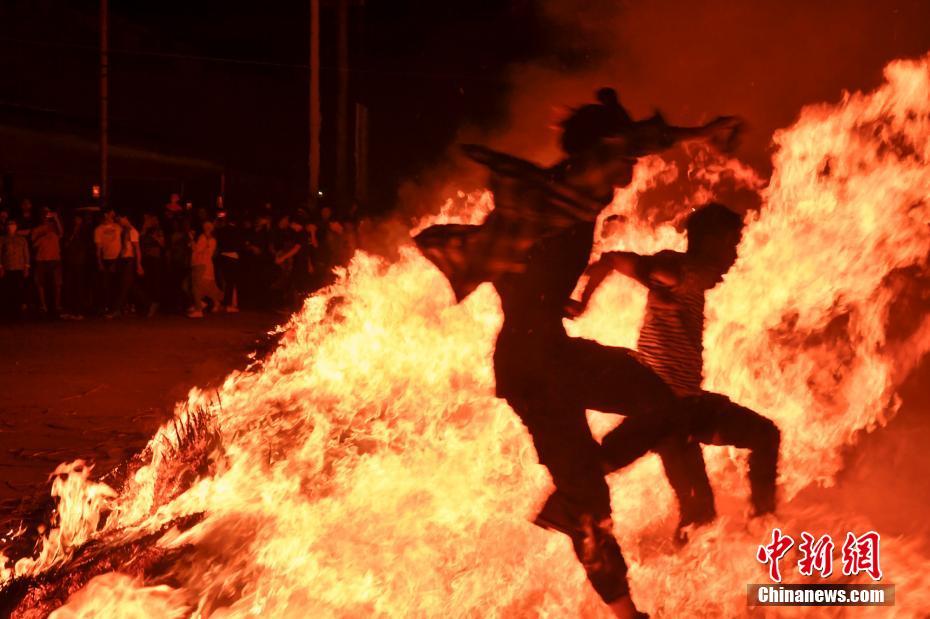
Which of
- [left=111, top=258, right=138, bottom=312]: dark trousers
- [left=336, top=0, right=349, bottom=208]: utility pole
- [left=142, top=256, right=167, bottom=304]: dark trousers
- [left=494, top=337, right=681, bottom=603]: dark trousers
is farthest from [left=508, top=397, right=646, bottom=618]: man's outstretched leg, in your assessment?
[left=336, top=0, right=349, bottom=208]: utility pole

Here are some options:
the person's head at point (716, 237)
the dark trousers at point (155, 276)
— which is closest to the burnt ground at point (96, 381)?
the dark trousers at point (155, 276)

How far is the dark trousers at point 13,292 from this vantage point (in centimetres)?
1472

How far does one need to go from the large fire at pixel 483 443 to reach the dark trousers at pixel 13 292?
9.24 meters

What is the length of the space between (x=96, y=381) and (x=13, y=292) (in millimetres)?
6207

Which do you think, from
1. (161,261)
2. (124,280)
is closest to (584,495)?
(124,280)

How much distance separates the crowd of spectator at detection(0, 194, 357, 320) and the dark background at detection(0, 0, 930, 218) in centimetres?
313

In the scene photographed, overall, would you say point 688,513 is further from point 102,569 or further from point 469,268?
point 102,569

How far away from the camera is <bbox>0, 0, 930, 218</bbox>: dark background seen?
697 cm

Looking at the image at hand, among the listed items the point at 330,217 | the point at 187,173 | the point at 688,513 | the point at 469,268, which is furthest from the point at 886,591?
the point at 187,173

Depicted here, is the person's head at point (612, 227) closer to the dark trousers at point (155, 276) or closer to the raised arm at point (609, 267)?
the raised arm at point (609, 267)

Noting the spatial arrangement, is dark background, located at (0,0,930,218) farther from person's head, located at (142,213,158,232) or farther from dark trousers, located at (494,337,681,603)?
person's head, located at (142,213,158,232)

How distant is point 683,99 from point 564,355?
3719 mm

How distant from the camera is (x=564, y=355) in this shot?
3924 millimetres

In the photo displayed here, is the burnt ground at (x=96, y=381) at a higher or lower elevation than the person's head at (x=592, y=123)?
lower
